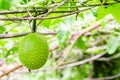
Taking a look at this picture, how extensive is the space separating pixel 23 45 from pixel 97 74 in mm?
2601

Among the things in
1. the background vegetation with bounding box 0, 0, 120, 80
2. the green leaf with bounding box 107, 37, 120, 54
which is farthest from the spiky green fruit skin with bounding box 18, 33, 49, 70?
the green leaf with bounding box 107, 37, 120, 54

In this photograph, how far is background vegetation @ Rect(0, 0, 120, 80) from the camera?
100 centimetres

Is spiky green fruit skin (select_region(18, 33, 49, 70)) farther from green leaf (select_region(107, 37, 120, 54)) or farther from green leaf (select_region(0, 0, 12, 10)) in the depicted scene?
green leaf (select_region(107, 37, 120, 54))

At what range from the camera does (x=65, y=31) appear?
4.78ft

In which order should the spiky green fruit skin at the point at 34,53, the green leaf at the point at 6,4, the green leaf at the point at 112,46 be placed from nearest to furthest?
1. the green leaf at the point at 6,4
2. the spiky green fruit skin at the point at 34,53
3. the green leaf at the point at 112,46

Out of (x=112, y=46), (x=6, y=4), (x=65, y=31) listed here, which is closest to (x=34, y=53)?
(x=6, y=4)

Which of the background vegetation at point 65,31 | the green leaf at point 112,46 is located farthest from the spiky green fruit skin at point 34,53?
the green leaf at point 112,46

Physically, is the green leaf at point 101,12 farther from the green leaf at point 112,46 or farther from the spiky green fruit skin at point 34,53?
the green leaf at point 112,46

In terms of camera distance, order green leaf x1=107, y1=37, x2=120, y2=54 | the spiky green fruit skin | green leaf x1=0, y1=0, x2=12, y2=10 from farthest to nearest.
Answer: green leaf x1=107, y1=37, x2=120, y2=54 → the spiky green fruit skin → green leaf x1=0, y1=0, x2=12, y2=10

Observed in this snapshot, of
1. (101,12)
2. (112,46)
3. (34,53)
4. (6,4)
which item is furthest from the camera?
(112,46)

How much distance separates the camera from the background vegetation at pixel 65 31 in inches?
39.3

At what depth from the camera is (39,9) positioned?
39.4 inches

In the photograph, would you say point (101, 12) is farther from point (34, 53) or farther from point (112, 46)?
point (112, 46)

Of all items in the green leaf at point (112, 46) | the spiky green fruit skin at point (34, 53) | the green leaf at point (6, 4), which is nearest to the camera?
the green leaf at point (6, 4)
